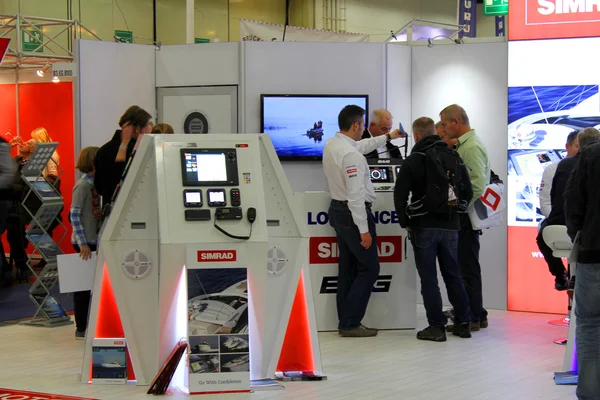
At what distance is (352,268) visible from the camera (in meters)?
6.52

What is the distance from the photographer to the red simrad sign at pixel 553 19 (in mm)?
7215

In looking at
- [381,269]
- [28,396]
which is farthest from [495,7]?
[28,396]

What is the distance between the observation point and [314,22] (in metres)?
16.7

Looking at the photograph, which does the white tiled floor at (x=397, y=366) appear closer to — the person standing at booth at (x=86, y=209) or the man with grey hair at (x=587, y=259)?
the man with grey hair at (x=587, y=259)

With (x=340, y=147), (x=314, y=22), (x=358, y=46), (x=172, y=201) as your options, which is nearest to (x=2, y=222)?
(x=172, y=201)

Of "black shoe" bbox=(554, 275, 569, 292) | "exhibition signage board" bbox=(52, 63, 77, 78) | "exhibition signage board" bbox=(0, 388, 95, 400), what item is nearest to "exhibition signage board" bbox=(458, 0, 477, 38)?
"exhibition signage board" bbox=(52, 63, 77, 78)

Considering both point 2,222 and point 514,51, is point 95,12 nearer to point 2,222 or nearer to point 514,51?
point 514,51

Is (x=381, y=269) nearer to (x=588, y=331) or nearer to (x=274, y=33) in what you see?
(x=588, y=331)

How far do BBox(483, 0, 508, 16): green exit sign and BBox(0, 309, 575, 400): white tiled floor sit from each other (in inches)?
384

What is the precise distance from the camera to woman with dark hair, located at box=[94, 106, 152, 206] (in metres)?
5.91

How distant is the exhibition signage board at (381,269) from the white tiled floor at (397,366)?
156 mm

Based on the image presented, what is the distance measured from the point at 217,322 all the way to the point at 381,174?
2.63 m

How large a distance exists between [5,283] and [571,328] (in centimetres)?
631

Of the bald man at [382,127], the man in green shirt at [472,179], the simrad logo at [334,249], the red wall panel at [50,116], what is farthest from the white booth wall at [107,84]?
the red wall panel at [50,116]
